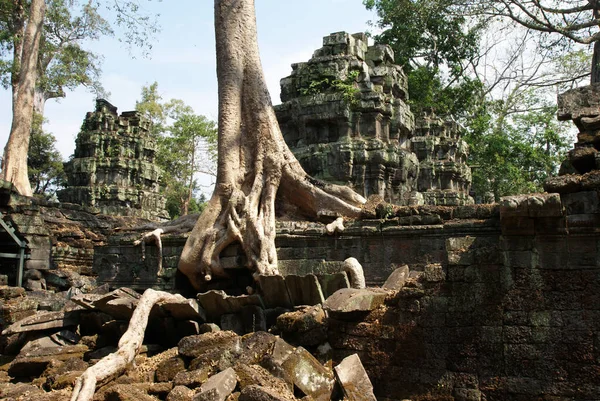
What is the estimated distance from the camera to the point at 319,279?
249 inches

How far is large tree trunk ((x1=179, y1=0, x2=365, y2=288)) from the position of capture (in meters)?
7.96

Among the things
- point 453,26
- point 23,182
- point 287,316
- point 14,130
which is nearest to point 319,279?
point 287,316

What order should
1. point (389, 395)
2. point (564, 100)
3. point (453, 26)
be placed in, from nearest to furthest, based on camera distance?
point (389, 395) < point (564, 100) < point (453, 26)

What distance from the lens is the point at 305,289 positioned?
20.4ft

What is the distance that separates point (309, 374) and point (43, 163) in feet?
100

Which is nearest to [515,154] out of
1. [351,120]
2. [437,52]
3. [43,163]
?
[437,52]

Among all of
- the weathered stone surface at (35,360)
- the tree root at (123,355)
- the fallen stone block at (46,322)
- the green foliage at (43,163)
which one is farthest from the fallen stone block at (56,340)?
the green foliage at (43,163)

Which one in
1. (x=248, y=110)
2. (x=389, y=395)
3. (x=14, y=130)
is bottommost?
(x=389, y=395)

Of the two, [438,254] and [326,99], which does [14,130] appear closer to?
[326,99]

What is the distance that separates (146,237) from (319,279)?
326 cm

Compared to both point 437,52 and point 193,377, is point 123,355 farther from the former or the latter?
point 437,52

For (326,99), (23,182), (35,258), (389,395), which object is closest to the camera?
(389,395)

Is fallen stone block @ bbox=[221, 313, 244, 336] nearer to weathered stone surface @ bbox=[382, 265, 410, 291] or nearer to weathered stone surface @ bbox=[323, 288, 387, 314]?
weathered stone surface @ bbox=[323, 288, 387, 314]

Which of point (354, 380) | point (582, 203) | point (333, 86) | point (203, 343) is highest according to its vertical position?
point (333, 86)
